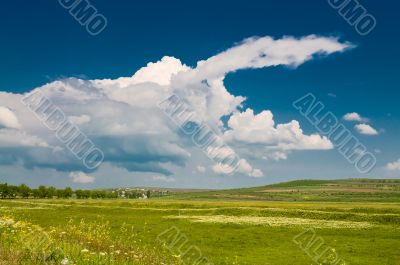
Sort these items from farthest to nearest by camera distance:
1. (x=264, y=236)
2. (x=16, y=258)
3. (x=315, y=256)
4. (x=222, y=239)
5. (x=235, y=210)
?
(x=235, y=210)
(x=264, y=236)
(x=222, y=239)
(x=315, y=256)
(x=16, y=258)

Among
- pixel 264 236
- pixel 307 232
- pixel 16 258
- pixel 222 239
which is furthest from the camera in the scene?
pixel 307 232

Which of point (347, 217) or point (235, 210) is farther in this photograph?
point (235, 210)

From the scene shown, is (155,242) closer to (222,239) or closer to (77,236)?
(222,239)

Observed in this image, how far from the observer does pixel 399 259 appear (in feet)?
97.3

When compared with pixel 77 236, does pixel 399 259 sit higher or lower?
lower

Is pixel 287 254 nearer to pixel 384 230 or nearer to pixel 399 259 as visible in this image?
pixel 399 259

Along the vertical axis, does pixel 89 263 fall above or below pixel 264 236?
above

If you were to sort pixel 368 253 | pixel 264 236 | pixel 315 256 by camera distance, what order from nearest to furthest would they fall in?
pixel 315 256, pixel 368 253, pixel 264 236

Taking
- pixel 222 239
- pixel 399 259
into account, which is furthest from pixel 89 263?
pixel 222 239

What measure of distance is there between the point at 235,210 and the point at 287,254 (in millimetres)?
48560

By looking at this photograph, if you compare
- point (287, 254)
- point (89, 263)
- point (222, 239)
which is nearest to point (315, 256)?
point (287, 254)

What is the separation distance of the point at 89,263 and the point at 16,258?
5.92 ft

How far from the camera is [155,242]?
111 ft

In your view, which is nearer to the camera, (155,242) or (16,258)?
(16,258)
